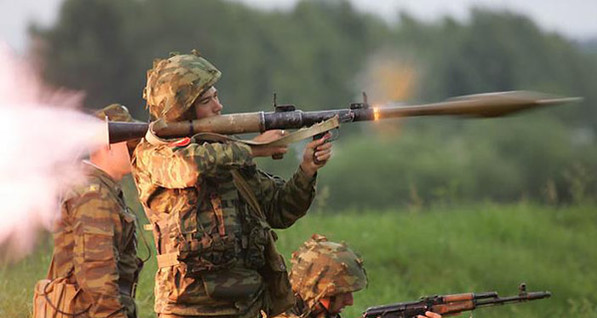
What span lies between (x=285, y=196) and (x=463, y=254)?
6.62 m

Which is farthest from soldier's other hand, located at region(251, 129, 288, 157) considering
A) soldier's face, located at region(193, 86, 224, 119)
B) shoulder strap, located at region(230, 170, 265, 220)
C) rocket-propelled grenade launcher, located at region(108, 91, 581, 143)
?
soldier's face, located at region(193, 86, 224, 119)

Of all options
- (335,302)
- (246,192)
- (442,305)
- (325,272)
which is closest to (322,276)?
(325,272)

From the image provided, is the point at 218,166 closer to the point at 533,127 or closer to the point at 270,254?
the point at 270,254

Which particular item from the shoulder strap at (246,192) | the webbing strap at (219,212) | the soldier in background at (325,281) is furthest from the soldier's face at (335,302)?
the webbing strap at (219,212)

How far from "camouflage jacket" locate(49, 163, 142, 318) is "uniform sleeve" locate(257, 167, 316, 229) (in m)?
0.67

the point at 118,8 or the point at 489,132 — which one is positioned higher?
the point at 118,8

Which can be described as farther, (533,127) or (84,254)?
(533,127)

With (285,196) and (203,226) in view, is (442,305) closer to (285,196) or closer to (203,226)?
(285,196)

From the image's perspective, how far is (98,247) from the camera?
20.9 ft

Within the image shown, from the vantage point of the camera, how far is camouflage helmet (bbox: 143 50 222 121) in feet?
20.5

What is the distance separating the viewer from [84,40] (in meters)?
16.6

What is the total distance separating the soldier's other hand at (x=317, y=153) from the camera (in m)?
6.38

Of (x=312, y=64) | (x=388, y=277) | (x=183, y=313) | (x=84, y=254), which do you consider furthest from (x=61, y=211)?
(x=312, y=64)

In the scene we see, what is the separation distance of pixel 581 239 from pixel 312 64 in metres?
4.69
